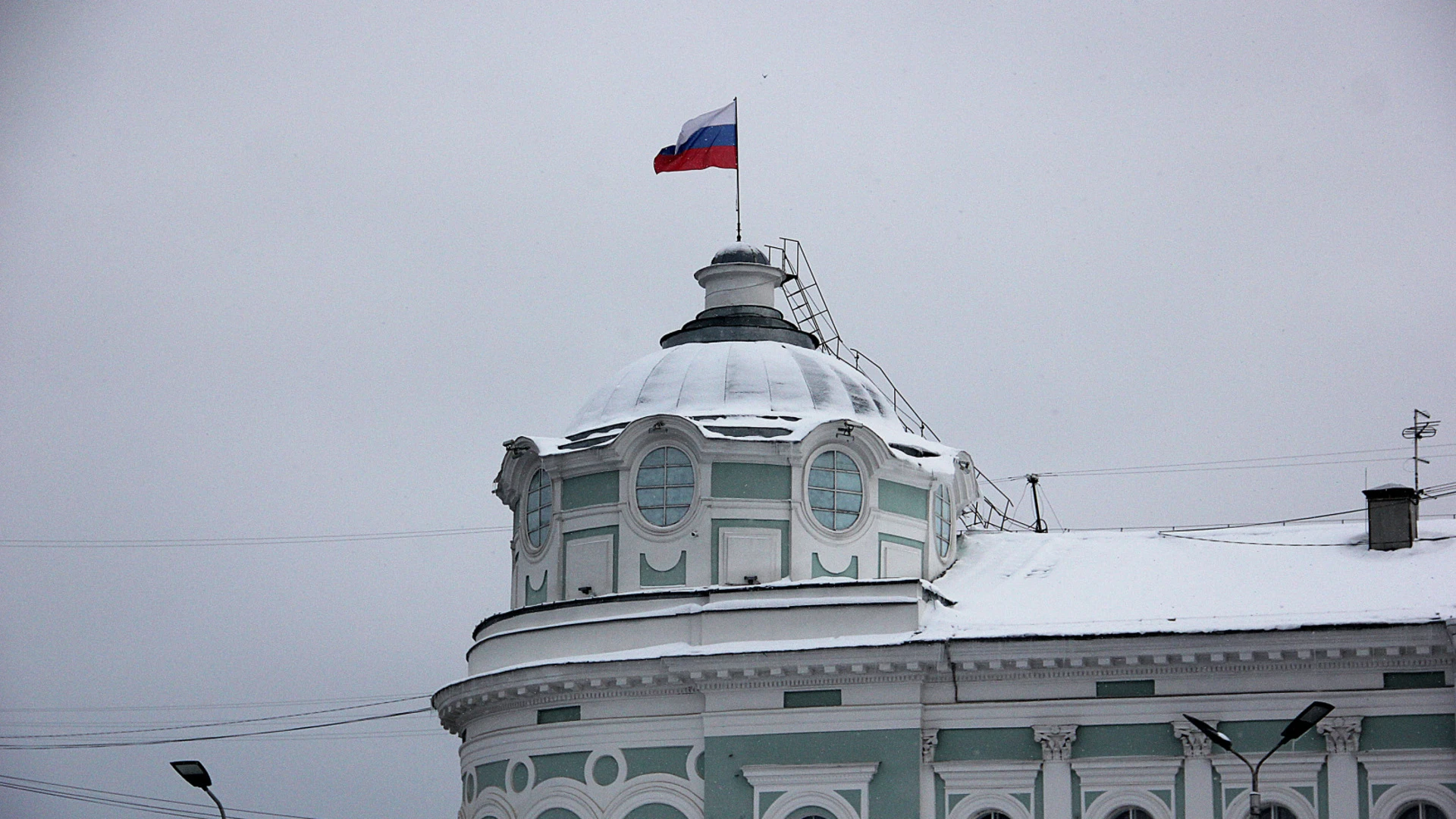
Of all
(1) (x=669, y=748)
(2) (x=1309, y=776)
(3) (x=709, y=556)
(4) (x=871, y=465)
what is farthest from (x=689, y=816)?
(2) (x=1309, y=776)

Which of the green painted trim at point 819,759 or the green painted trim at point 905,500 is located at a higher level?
the green painted trim at point 905,500

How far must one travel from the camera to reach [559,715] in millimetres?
42938

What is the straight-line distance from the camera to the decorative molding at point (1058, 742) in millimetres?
40250

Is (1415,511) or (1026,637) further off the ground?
(1415,511)

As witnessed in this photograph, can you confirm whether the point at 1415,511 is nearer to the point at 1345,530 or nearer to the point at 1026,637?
the point at 1345,530

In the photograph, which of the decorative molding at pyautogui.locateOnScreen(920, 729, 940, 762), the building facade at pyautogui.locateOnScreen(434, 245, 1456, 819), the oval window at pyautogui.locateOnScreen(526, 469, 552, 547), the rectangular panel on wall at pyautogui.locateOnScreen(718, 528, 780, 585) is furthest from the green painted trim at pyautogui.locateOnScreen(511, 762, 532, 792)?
the decorative molding at pyautogui.locateOnScreen(920, 729, 940, 762)

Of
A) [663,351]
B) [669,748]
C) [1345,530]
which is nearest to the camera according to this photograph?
[669,748]

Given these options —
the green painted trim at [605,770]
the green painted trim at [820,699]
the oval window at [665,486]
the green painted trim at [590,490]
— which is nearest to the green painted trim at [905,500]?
the oval window at [665,486]

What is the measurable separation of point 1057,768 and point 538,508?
12494 millimetres

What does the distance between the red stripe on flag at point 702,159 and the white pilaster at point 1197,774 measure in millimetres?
17185

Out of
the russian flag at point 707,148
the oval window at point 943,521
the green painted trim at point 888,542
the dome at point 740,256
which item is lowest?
the green painted trim at point 888,542

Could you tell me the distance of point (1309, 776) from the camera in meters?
39.2

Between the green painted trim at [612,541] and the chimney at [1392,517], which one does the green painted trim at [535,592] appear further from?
the chimney at [1392,517]

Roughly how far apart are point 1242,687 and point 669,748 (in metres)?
10.4
